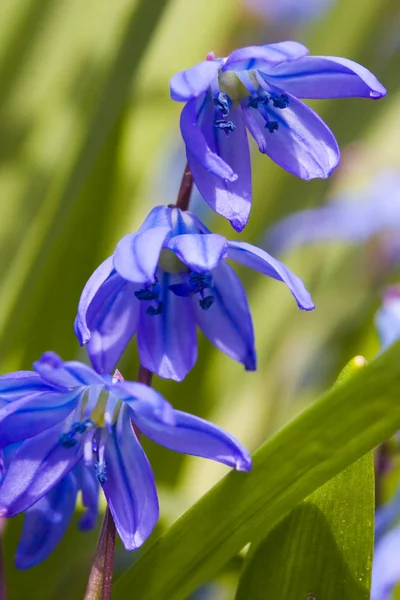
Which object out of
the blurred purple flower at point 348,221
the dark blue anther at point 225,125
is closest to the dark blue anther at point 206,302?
the dark blue anther at point 225,125

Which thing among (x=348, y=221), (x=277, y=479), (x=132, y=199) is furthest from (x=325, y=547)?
(x=348, y=221)

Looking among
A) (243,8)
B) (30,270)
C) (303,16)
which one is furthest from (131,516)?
(303,16)

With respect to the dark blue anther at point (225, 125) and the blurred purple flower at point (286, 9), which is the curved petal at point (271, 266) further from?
the blurred purple flower at point (286, 9)

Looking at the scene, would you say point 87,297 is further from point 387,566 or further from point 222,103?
point 387,566

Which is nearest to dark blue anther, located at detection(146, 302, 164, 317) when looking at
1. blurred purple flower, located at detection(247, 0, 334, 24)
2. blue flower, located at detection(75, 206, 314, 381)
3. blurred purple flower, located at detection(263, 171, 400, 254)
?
blue flower, located at detection(75, 206, 314, 381)

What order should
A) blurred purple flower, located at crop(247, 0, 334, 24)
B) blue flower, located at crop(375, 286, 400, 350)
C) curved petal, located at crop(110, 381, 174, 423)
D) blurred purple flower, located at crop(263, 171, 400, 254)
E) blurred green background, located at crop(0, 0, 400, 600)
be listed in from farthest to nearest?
1. blurred purple flower, located at crop(247, 0, 334, 24)
2. blurred purple flower, located at crop(263, 171, 400, 254)
3. blurred green background, located at crop(0, 0, 400, 600)
4. blue flower, located at crop(375, 286, 400, 350)
5. curved petal, located at crop(110, 381, 174, 423)

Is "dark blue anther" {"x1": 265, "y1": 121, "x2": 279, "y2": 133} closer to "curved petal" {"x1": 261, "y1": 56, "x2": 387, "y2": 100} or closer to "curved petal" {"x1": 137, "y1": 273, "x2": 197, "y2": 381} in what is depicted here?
"curved petal" {"x1": 261, "y1": 56, "x2": 387, "y2": 100}
